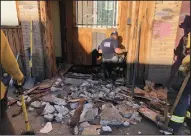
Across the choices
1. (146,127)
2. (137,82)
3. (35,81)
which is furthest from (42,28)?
(146,127)

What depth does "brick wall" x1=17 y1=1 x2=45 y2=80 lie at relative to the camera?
1005 millimetres

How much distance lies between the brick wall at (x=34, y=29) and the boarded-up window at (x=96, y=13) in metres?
0.25

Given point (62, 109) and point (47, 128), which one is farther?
point (62, 109)

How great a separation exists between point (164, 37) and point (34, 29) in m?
0.95

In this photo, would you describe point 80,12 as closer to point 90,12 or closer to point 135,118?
point 90,12

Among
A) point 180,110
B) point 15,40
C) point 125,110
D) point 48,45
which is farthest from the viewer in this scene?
point 15,40

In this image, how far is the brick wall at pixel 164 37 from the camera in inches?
37.3

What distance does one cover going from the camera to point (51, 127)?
1.93m

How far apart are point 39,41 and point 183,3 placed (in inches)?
53.7

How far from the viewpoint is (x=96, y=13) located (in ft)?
3.34

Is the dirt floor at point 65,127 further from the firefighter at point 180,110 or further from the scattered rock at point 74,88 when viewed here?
the scattered rock at point 74,88

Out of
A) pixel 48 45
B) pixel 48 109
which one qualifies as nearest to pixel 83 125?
pixel 48 109

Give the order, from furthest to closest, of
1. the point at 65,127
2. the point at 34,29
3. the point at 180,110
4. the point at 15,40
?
the point at 15,40
the point at 65,127
the point at 180,110
the point at 34,29

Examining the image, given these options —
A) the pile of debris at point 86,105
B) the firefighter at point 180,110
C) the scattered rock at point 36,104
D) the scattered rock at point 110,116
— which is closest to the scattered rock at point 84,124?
the pile of debris at point 86,105
